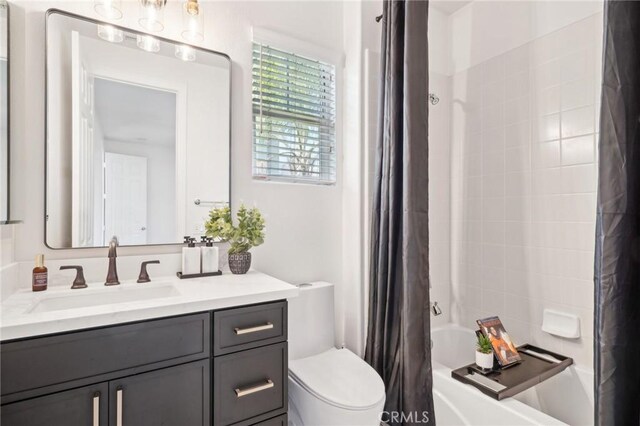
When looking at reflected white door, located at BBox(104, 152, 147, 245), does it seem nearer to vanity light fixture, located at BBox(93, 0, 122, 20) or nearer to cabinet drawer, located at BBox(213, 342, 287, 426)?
vanity light fixture, located at BBox(93, 0, 122, 20)

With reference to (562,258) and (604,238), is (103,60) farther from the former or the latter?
(562,258)

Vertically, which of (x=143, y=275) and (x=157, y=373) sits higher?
(x=143, y=275)

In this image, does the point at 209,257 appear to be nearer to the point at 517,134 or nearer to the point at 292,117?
the point at 292,117

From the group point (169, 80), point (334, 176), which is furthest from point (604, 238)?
point (169, 80)

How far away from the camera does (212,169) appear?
67.1 inches

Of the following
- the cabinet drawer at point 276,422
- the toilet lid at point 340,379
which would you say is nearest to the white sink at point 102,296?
the cabinet drawer at point 276,422

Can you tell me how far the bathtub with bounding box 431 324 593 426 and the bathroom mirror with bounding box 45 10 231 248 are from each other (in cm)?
151

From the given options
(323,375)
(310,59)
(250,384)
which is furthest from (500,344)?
(310,59)

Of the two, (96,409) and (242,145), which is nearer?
(96,409)

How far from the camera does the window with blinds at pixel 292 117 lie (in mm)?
1909

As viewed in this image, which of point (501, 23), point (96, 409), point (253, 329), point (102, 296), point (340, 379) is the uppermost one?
point (501, 23)

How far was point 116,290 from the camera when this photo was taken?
1.32m

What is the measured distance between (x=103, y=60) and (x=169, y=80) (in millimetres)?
268

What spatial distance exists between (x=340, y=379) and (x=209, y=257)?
2.76ft
